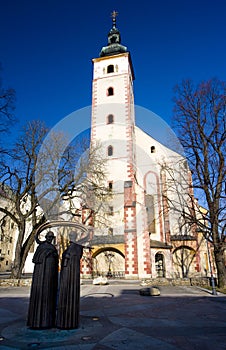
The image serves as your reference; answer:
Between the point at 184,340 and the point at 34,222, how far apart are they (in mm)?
14060

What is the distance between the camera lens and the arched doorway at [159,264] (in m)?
22.1

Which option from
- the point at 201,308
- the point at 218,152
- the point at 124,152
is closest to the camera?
the point at 201,308

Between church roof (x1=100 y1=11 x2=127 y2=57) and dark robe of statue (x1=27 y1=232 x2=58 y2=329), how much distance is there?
106 feet

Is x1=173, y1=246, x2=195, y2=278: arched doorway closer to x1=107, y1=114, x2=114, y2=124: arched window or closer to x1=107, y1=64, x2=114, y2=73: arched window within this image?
x1=107, y1=114, x2=114, y2=124: arched window

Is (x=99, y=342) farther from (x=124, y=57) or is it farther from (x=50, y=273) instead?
(x=124, y=57)

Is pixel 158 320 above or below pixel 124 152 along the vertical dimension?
below

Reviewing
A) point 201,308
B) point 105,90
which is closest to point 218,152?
point 201,308

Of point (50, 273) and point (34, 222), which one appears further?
point (34, 222)

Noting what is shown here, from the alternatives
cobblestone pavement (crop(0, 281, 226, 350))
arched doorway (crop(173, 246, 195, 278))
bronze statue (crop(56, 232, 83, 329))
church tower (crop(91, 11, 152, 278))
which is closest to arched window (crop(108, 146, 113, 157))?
church tower (crop(91, 11, 152, 278))

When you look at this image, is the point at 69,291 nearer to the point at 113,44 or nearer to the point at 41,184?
the point at 41,184

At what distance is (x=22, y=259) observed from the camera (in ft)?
54.2

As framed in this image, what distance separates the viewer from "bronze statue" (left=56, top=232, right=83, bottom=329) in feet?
16.8

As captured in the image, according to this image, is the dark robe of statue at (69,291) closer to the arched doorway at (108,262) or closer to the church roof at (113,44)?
the arched doorway at (108,262)

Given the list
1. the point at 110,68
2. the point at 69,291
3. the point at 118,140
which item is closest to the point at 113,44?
the point at 110,68
